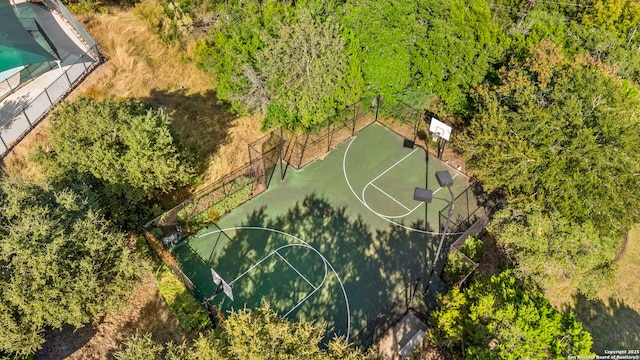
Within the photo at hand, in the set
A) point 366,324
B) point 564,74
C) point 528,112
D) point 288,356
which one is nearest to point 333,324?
point 366,324

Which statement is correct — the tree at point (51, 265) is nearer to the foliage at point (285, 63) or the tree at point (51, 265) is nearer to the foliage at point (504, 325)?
the foliage at point (285, 63)

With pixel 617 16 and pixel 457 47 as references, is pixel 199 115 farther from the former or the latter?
pixel 617 16

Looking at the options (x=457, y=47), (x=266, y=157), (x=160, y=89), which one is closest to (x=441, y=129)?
(x=457, y=47)

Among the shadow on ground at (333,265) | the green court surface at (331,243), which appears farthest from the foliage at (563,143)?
the shadow on ground at (333,265)

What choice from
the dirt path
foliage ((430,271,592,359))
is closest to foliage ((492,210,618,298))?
Answer: foliage ((430,271,592,359))

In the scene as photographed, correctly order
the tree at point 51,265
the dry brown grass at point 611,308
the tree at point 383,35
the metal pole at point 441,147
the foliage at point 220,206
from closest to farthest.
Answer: the tree at point 51,265 < the dry brown grass at point 611,308 < the foliage at point 220,206 < the tree at point 383,35 < the metal pole at point 441,147
